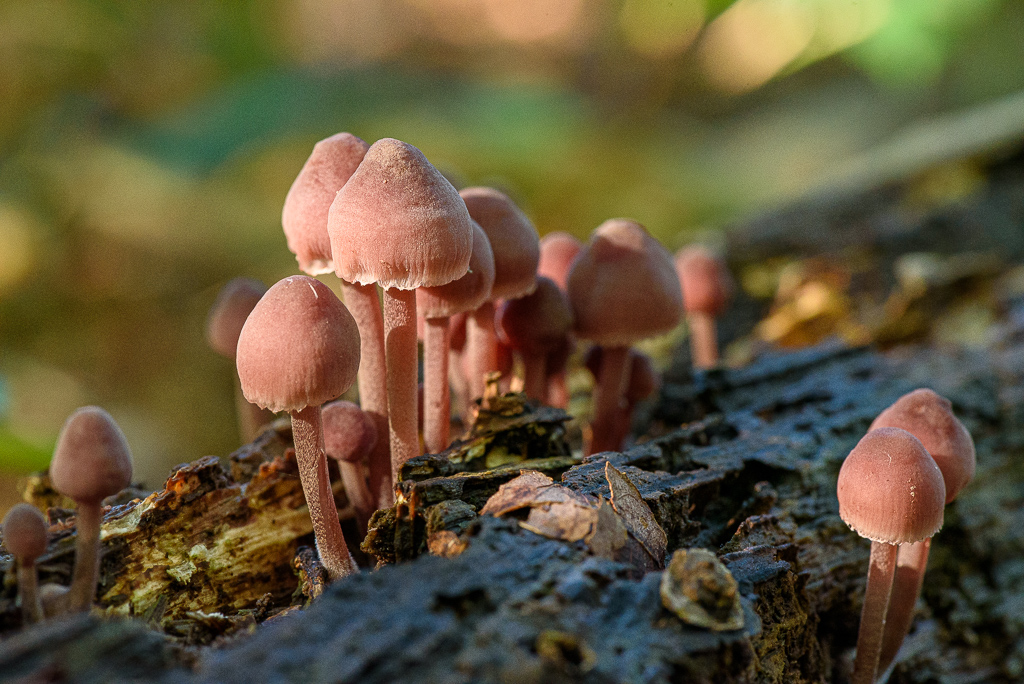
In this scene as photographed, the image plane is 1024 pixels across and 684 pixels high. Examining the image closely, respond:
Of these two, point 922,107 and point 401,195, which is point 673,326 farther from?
point 922,107

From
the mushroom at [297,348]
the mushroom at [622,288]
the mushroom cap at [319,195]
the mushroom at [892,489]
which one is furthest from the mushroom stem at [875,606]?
the mushroom cap at [319,195]

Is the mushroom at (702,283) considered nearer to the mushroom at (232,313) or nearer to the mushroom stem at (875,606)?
the mushroom stem at (875,606)

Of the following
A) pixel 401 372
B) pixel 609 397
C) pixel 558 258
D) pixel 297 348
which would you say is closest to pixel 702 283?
Answer: pixel 558 258

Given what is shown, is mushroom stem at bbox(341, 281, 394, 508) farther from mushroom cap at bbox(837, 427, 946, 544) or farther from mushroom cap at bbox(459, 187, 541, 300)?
mushroom cap at bbox(837, 427, 946, 544)

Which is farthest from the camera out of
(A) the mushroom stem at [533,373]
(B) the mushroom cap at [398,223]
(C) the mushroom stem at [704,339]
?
(C) the mushroom stem at [704,339]

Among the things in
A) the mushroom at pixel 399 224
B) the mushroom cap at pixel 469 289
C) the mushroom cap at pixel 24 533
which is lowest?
the mushroom cap at pixel 24 533

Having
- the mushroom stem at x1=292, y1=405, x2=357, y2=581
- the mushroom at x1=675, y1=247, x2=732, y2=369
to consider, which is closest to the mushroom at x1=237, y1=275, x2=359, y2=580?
the mushroom stem at x1=292, y1=405, x2=357, y2=581
